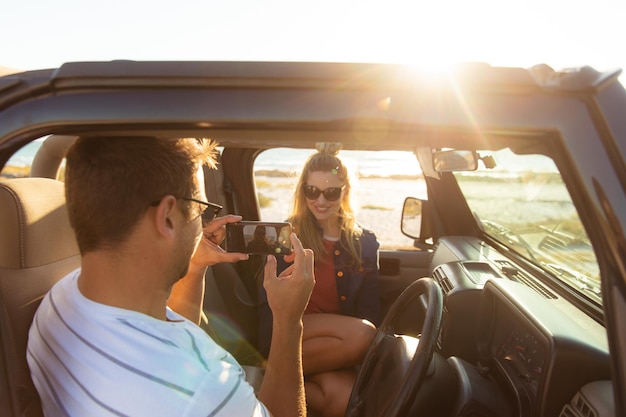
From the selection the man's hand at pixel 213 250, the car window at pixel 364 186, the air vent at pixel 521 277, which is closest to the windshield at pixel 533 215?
the air vent at pixel 521 277

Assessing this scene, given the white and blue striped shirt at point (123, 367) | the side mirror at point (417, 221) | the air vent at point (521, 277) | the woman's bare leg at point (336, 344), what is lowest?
the woman's bare leg at point (336, 344)

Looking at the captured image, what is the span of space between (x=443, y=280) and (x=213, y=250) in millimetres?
1279

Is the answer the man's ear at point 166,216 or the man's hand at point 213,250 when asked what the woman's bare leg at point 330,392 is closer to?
the man's hand at point 213,250

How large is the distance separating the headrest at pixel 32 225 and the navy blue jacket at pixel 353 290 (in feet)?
5.46

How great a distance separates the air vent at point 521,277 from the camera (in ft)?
6.68

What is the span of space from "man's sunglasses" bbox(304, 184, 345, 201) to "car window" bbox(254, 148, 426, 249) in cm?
22

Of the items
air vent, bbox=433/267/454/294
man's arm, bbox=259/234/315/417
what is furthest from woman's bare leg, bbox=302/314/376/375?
man's arm, bbox=259/234/315/417

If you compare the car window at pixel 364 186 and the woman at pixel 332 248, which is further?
the car window at pixel 364 186

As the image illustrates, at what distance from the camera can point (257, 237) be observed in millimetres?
1976

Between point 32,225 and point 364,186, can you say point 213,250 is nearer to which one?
point 32,225

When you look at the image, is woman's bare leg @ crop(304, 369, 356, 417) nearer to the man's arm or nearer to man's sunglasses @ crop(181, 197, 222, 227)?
the man's arm

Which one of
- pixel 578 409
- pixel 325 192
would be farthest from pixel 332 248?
pixel 578 409

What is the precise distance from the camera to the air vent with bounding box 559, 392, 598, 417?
1230 millimetres

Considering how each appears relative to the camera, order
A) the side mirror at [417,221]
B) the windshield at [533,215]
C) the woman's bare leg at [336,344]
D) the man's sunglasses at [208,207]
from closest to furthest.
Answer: the man's sunglasses at [208,207] < the windshield at [533,215] < the woman's bare leg at [336,344] < the side mirror at [417,221]
